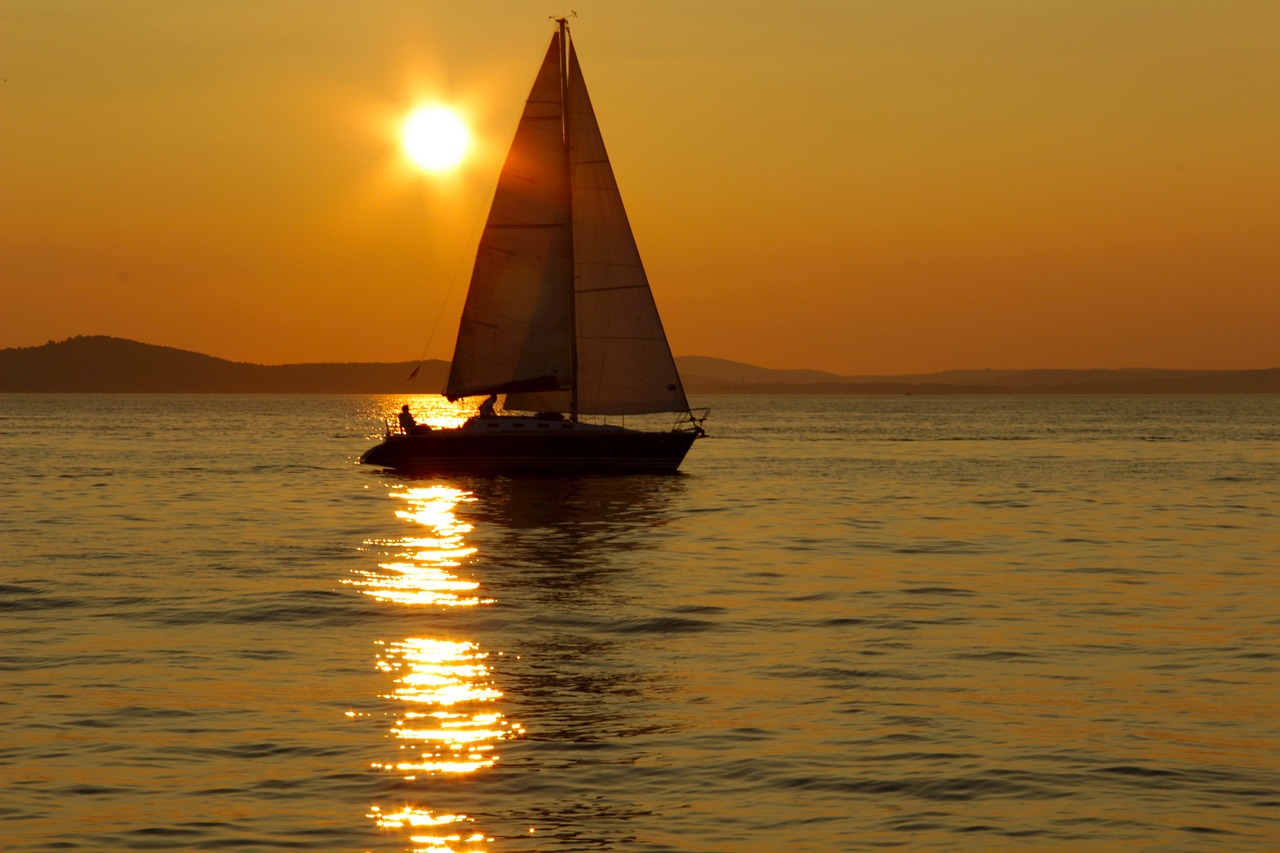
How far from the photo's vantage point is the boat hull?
6034 centimetres

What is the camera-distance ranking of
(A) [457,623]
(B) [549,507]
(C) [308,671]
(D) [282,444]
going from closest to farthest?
(C) [308,671]
(A) [457,623]
(B) [549,507]
(D) [282,444]

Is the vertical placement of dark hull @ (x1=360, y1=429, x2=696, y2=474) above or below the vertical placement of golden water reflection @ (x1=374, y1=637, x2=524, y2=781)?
above

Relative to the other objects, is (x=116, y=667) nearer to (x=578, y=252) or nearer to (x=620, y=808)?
(x=620, y=808)

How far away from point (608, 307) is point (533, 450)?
6.84m

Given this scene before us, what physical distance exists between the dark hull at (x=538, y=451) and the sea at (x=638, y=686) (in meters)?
14.5

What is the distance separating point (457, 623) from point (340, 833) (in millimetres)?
11814

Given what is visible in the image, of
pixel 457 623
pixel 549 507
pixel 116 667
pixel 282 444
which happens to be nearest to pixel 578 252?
pixel 549 507

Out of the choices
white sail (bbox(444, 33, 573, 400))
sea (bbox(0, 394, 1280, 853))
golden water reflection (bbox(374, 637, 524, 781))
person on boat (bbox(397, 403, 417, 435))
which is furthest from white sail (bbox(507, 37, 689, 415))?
golden water reflection (bbox(374, 637, 524, 781))

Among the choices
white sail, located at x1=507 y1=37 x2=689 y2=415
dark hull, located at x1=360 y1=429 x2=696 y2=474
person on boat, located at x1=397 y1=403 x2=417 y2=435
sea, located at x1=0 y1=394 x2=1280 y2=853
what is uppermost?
Answer: white sail, located at x1=507 y1=37 x2=689 y2=415

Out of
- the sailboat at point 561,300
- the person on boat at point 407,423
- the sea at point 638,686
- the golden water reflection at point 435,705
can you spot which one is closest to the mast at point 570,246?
the sailboat at point 561,300

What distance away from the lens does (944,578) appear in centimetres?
3111

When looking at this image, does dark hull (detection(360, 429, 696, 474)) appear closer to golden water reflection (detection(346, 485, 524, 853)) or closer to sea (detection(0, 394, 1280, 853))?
sea (detection(0, 394, 1280, 853))

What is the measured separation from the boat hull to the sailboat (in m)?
0.15

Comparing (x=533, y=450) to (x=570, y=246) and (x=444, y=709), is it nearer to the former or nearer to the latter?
(x=570, y=246)
